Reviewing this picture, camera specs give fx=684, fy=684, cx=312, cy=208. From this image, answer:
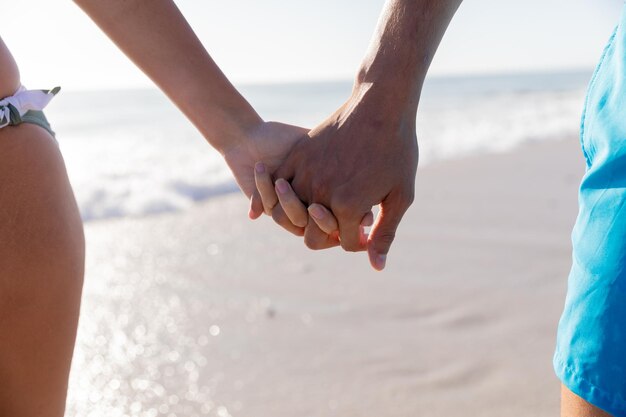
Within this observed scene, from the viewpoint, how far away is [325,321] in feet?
11.0

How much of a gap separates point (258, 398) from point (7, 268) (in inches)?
64.5

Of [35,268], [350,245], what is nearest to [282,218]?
[350,245]

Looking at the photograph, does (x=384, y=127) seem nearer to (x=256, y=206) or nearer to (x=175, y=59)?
(x=256, y=206)

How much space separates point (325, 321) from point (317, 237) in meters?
1.64

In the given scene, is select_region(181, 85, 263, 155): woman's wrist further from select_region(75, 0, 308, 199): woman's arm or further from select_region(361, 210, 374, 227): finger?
select_region(361, 210, 374, 227): finger

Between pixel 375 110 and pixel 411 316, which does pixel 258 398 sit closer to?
pixel 411 316

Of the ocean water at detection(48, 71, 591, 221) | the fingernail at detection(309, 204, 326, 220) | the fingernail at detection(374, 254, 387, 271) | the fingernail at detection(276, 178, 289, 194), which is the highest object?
the fingernail at detection(276, 178, 289, 194)

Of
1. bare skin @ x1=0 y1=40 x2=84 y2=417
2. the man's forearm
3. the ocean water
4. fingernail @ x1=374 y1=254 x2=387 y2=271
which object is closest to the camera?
bare skin @ x1=0 y1=40 x2=84 y2=417

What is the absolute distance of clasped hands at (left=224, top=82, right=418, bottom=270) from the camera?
5.43 ft

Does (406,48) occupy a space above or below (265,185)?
above

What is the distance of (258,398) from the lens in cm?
268

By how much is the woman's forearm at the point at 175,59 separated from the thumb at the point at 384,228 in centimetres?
44

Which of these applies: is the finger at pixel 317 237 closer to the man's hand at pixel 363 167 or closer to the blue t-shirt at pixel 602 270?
the man's hand at pixel 363 167

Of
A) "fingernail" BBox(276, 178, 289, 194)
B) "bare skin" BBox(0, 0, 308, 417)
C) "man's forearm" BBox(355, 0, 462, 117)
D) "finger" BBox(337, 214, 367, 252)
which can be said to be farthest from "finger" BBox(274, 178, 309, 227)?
Answer: "bare skin" BBox(0, 0, 308, 417)
